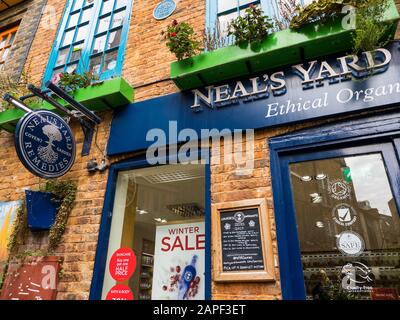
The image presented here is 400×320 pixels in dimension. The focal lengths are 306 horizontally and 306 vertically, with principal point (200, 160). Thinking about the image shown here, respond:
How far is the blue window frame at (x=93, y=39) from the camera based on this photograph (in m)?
4.23

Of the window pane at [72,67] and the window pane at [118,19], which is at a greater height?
the window pane at [118,19]

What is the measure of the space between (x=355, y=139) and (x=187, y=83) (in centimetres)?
171

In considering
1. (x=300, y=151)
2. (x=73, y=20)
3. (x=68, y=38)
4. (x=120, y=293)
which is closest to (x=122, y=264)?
(x=120, y=293)

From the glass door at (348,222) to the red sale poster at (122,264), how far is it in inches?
64.5

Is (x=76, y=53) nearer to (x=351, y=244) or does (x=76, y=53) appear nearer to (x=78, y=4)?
(x=78, y=4)

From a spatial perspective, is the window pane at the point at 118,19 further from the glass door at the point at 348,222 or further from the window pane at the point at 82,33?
the glass door at the point at 348,222

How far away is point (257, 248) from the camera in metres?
2.46

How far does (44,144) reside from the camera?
3.06 m

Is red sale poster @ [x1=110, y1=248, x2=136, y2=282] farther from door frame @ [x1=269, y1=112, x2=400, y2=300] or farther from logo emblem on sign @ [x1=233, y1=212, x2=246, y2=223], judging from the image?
door frame @ [x1=269, y1=112, x2=400, y2=300]

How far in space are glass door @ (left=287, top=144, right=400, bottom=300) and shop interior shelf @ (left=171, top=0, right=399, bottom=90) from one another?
3.11 feet

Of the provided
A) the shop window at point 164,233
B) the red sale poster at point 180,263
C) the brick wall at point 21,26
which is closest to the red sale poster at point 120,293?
the shop window at point 164,233

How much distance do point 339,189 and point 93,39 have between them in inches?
156

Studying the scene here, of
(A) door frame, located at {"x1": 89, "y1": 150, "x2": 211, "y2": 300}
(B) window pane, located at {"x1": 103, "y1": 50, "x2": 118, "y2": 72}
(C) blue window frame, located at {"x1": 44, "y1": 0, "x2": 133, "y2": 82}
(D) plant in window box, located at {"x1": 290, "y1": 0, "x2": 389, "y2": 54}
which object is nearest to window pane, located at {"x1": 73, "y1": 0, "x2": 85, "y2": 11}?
(C) blue window frame, located at {"x1": 44, "y1": 0, "x2": 133, "y2": 82}
